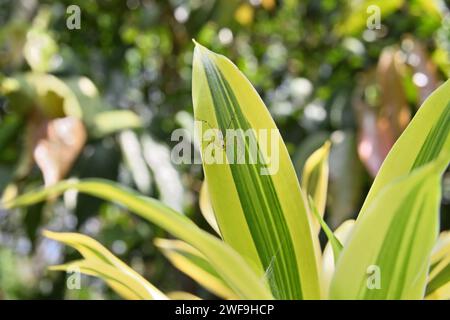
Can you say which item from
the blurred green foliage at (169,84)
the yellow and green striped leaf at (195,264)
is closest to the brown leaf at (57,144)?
the blurred green foliage at (169,84)

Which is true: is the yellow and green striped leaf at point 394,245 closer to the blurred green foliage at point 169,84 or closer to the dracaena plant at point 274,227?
the dracaena plant at point 274,227

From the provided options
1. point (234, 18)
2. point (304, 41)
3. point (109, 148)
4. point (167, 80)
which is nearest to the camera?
point (109, 148)

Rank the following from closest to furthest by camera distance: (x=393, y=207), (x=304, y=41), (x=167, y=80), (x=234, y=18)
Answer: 1. (x=393, y=207)
2. (x=234, y=18)
3. (x=167, y=80)
4. (x=304, y=41)

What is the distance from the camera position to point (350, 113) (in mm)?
1077

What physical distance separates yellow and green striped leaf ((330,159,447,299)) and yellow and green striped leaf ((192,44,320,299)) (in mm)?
30

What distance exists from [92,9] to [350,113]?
62 centimetres

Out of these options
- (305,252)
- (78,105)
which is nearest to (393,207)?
(305,252)

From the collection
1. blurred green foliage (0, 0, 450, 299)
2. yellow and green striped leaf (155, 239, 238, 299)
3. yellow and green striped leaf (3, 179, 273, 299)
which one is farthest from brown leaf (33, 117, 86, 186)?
yellow and green striped leaf (3, 179, 273, 299)

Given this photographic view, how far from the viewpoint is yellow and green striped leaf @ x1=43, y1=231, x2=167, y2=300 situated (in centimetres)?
34

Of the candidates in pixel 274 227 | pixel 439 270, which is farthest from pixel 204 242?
pixel 439 270

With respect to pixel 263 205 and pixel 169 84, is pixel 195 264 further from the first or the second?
pixel 169 84

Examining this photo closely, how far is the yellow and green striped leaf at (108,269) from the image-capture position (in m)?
0.34
